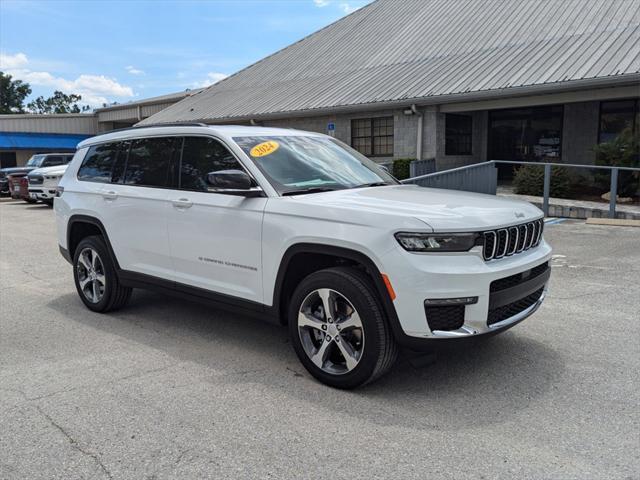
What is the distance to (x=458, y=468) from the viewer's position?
2.90m

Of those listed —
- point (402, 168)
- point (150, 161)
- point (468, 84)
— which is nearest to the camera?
point (150, 161)

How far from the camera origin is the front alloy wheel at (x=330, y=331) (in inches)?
148

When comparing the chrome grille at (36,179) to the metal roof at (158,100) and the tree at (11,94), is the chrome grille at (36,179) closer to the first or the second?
the metal roof at (158,100)

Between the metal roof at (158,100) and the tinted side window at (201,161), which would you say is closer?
the tinted side window at (201,161)

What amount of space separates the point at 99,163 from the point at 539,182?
11583 mm

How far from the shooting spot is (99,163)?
19.4 ft

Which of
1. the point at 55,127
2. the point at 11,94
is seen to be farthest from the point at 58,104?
the point at 55,127

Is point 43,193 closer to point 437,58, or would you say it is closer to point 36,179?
point 36,179

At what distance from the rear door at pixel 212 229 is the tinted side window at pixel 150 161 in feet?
0.72

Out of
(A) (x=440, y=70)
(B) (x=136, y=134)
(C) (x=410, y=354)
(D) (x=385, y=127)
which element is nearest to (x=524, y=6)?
(A) (x=440, y=70)

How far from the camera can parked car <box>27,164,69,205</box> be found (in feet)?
61.1

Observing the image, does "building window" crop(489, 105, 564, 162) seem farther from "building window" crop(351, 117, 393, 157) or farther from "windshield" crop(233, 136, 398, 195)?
"windshield" crop(233, 136, 398, 195)

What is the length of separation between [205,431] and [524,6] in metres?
19.5

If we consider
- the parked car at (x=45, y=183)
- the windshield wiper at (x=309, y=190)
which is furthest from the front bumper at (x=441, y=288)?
the parked car at (x=45, y=183)
